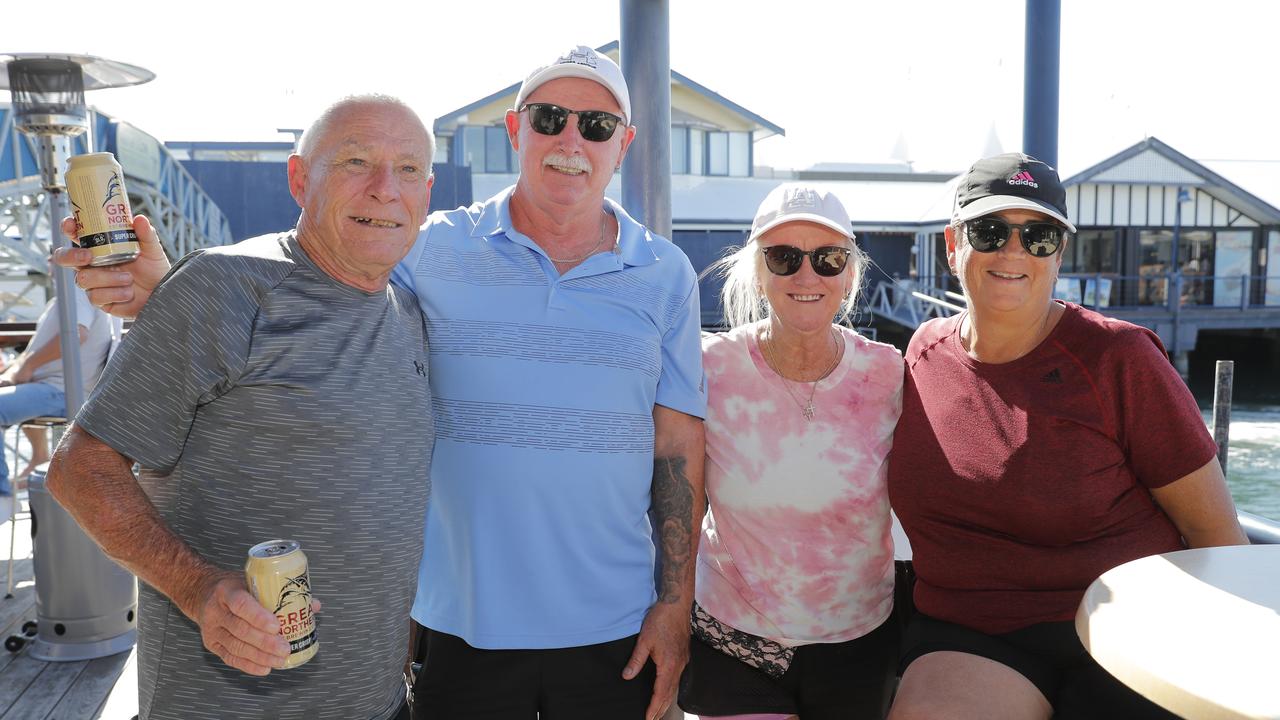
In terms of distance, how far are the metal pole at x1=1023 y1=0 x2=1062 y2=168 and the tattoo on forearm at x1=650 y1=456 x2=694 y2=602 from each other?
1836 mm

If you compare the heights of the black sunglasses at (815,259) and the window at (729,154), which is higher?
the window at (729,154)

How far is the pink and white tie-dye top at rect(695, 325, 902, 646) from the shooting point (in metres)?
2.35

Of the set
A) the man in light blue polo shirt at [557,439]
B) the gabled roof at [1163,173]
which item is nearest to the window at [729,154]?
the gabled roof at [1163,173]

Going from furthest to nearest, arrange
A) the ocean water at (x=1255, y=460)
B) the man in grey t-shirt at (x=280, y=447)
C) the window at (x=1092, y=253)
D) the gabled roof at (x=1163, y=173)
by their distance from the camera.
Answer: the window at (x=1092, y=253), the gabled roof at (x=1163, y=173), the ocean water at (x=1255, y=460), the man in grey t-shirt at (x=280, y=447)

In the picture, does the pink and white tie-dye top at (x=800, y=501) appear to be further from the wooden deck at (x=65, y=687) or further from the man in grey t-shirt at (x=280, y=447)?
the wooden deck at (x=65, y=687)

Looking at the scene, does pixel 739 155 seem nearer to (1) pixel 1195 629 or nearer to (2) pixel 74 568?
(2) pixel 74 568

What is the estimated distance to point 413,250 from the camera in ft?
7.23

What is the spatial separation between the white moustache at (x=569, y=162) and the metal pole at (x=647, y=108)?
2.85 feet

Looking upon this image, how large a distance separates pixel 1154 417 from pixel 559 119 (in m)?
1.59

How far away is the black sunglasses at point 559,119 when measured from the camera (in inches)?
88.2

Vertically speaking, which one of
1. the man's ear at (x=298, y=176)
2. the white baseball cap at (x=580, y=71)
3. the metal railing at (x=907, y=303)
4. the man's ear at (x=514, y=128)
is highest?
the white baseball cap at (x=580, y=71)

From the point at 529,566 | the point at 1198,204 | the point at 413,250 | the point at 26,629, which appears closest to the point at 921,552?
the point at 529,566

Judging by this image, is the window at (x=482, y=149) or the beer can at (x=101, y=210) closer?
the beer can at (x=101, y=210)

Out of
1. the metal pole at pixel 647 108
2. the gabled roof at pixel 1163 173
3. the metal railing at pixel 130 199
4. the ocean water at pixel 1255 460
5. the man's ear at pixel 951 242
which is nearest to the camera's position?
the man's ear at pixel 951 242
